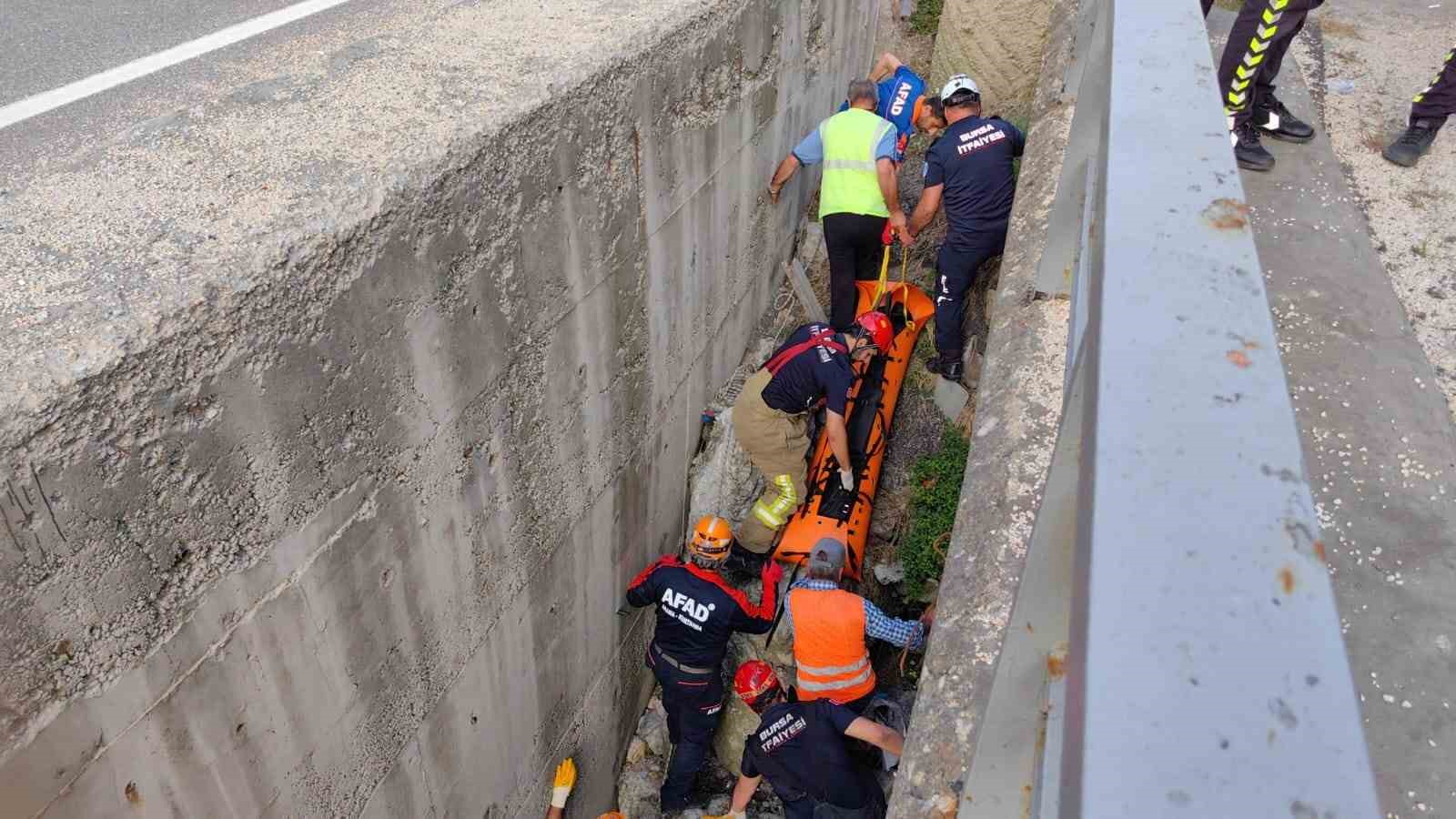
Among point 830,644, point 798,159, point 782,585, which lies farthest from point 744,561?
point 798,159

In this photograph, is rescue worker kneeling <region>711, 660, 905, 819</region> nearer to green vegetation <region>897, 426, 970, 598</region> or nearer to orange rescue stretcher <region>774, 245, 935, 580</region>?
green vegetation <region>897, 426, 970, 598</region>

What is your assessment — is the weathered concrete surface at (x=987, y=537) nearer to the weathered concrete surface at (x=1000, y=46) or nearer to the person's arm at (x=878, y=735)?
the person's arm at (x=878, y=735)

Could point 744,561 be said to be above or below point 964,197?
below

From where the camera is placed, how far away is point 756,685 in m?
5.41

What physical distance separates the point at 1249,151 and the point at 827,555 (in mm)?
2676

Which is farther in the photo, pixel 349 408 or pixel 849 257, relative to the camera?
pixel 849 257

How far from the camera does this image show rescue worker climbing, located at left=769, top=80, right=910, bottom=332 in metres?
6.21

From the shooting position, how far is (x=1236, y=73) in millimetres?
4328

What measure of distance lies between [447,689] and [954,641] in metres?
2.16

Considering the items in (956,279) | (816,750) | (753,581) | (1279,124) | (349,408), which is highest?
(1279,124)

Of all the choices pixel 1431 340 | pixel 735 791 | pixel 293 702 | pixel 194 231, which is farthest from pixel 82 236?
pixel 735 791

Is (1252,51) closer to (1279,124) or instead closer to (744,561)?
(1279,124)

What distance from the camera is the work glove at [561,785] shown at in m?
4.98

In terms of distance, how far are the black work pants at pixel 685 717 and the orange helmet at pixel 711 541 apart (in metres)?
0.64
